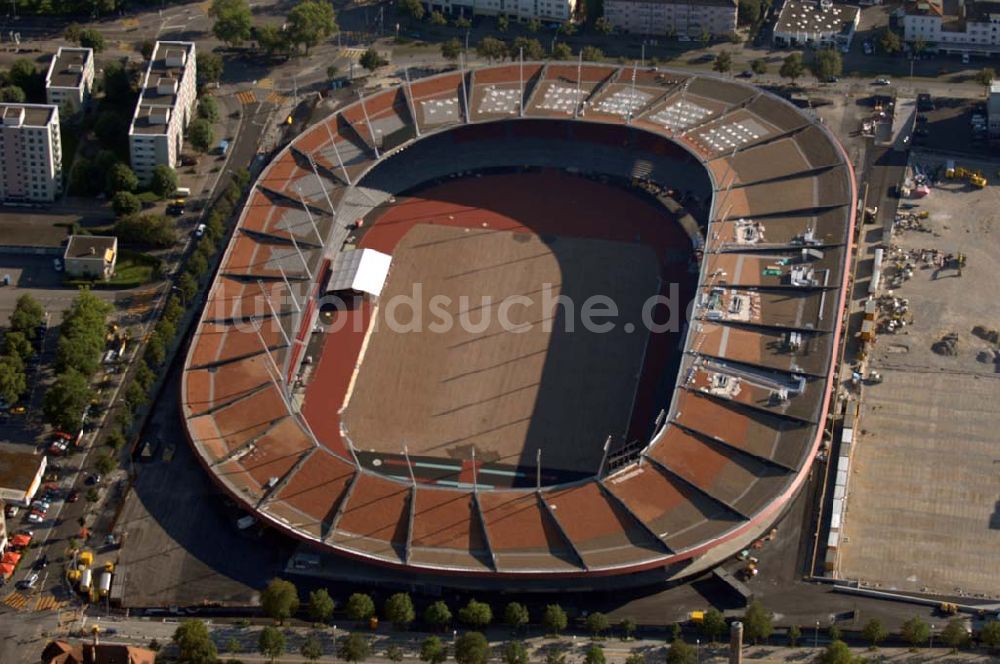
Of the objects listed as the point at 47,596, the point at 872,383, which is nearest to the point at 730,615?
the point at 872,383

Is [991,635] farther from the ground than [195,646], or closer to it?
farther from the ground

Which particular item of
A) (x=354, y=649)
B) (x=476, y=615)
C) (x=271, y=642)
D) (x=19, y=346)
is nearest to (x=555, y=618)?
(x=476, y=615)

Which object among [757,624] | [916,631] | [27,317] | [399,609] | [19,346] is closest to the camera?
[916,631]

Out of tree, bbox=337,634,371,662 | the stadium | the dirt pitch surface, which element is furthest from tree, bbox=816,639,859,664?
tree, bbox=337,634,371,662

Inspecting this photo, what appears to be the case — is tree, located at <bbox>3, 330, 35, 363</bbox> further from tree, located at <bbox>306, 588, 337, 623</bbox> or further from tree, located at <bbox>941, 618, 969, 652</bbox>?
tree, located at <bbox>941, 618, 969, 652</bbox>

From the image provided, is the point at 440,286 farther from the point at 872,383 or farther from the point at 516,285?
the point at 872,383

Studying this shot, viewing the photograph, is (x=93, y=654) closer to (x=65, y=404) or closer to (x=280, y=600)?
(x=280, y=600)
